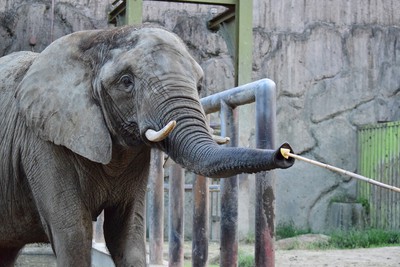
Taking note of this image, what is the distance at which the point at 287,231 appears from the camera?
375 inches

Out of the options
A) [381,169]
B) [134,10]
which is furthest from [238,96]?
[381,169]

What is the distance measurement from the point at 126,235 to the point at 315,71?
21.2 ft

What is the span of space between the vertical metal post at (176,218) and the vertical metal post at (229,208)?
950 mm

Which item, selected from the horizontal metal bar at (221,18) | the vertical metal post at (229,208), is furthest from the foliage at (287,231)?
the vertical metal post at (229,208)

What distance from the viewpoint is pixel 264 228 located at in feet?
12.2

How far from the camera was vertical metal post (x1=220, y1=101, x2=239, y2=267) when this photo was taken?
4098 millimetres

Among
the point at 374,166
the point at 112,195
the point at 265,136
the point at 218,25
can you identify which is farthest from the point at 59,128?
the point at 374,166

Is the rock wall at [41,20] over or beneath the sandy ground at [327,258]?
over

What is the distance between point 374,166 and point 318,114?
84 cm

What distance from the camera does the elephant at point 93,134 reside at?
11.6ft

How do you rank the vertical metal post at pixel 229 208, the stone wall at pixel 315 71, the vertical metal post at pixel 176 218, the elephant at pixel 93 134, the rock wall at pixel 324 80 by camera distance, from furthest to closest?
the rock wall at pixel 324 80
the stone wall at pixel 315 71
the vertical metal post at pixel 176 218
the vertical metal post at pixel 229 208
the elephant at pixel 93 134

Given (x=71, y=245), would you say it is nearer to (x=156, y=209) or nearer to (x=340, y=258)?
(x=156, y=209)

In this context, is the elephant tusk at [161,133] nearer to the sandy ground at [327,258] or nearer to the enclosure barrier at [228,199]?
the enclosure barrier at [228,199]

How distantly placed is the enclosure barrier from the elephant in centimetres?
30
